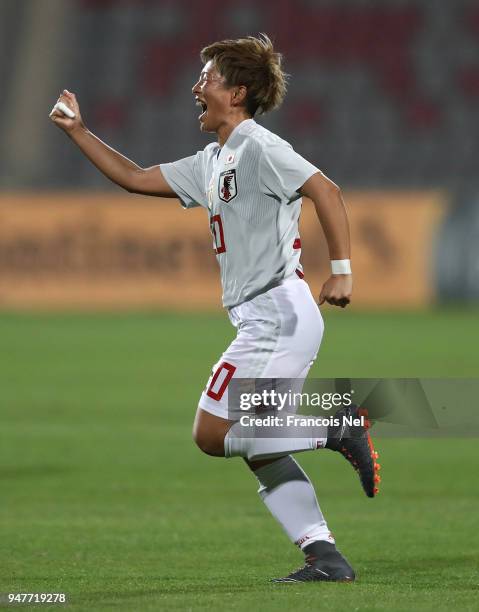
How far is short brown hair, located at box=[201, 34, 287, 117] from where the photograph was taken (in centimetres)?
523

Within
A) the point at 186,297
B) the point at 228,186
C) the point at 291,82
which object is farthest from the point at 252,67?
the point at 291,82

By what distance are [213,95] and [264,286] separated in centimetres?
78

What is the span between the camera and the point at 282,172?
16.4ft

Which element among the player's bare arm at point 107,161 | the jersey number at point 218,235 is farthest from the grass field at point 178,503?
the player's bare arm at point 107,161

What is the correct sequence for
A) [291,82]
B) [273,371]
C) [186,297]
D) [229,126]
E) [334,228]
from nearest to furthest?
[334,228] < [273,371] < [229,126] < [186,297] < [291,82]

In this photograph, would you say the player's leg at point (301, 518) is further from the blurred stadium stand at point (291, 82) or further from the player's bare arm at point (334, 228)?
the blurred stadium stand at point (291, 82)

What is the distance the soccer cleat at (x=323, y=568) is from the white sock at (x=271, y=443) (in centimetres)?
39

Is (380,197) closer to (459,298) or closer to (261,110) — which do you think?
(459,298)

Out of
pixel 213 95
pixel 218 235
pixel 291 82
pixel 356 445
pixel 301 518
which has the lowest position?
pixel 301 518

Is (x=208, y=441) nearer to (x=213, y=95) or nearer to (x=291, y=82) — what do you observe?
(x=213, y=95)

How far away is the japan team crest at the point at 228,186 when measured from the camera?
5.14 meters

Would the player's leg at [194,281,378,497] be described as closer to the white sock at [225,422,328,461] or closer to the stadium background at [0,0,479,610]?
the white sock at [225,422,328,461]

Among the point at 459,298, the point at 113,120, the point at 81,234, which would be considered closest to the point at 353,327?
the point at 459,298

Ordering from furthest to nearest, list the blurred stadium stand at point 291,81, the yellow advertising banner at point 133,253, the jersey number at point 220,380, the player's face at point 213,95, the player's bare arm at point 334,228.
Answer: the blurred stadium stand at point 291,81 < the yellow advertising banner at point 133,253 < the player's face at point 213,95 < the jersey number at point 220,380 < the player's bare arm at point 334,228
